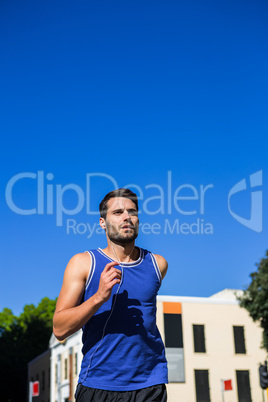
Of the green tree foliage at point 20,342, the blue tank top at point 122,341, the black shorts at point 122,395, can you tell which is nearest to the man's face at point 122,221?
the blue tank top at point 122,341

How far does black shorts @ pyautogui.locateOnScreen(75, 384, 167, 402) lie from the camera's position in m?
3.12

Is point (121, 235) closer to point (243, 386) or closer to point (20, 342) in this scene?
point (243, 386)

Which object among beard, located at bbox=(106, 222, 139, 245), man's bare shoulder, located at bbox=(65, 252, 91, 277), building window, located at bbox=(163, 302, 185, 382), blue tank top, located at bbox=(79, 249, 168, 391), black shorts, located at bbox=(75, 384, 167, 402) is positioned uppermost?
building window, located at bbox=(163, 302, 185, 382)

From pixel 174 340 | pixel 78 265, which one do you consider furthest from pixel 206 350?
pixel 78 265

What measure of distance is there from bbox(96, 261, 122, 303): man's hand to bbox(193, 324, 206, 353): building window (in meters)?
34.7

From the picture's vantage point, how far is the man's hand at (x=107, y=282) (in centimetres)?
294

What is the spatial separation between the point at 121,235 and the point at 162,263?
449 mm

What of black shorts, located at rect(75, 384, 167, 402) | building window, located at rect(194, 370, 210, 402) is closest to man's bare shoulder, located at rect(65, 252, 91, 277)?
black shorts, located at rect(75, 384, 167, 402)

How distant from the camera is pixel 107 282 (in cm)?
295

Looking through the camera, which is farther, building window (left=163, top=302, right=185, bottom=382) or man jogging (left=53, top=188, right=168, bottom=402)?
building window (left=163, top=302, right=185, bottom=382)

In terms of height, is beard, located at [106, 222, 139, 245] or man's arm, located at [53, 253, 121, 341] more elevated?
beard, located at [106, 222, 139, 245]

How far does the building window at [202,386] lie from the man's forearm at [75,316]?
3369 centimetres

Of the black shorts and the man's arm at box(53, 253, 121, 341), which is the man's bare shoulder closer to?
the man's arm at box(53, 253, 121, 341)

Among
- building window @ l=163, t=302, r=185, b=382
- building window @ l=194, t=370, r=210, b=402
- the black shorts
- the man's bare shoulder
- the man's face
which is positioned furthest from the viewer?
building window @ l=163, t=302, r=185, b=382
